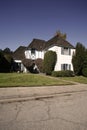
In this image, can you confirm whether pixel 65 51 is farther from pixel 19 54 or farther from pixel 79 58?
pixel 19 54

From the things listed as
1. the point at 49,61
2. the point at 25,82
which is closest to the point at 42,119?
the point at 25,82

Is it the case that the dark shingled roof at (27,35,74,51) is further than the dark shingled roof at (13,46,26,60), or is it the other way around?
the dark shingled roof at (13,46,26,60)

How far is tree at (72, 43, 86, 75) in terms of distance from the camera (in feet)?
89.2

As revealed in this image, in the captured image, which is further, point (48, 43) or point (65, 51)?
point (48, 43)

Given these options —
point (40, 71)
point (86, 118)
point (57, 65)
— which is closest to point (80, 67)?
point (57, 65)

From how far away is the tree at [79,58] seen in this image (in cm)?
2720

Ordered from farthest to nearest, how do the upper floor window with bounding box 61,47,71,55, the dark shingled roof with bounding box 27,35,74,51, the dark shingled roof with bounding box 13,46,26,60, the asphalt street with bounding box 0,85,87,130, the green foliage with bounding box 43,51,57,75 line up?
the dark shingled roof with bounding box 13,46,26,60, the dark shingled roof with bounding box 27,35,74,51, the upper floor window with bounding box 61,47,71,55, the green foliage with bounding box 43,51,57,75, the asphalt street with bounding box 0,85,87,130

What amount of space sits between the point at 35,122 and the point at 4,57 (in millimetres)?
28028

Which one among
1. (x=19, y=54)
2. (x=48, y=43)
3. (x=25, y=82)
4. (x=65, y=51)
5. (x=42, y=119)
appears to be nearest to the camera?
(x=42, y=119)

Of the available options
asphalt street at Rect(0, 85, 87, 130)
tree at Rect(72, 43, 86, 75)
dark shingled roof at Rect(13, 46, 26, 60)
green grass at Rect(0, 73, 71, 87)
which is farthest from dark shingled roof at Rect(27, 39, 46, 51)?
asphalt street at Rect(0, 85, 87, 130)

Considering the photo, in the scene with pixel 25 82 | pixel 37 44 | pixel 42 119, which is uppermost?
pixel 37 44

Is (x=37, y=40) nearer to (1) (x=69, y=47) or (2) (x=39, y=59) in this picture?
(2) (x=39, y=59)

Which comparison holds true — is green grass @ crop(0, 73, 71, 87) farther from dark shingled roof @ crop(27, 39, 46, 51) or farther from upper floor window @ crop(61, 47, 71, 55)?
dark shingled roof @ crop(27, 39, 46, 51)

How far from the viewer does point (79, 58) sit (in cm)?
2720
